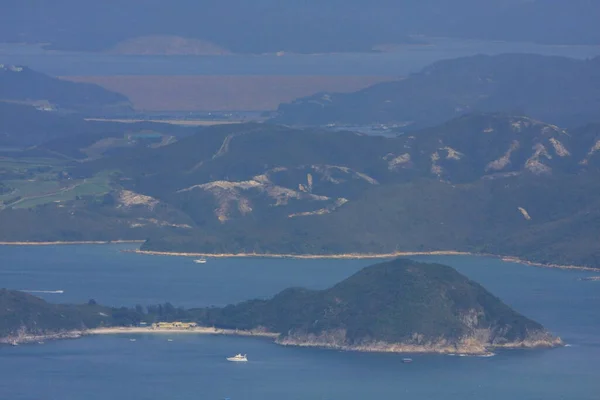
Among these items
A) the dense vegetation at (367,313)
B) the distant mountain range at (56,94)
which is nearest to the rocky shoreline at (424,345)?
the dense vegetation at (367,313)

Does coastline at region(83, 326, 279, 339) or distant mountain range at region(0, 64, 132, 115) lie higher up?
distant mountain range at region(0, 64, 132, 115)

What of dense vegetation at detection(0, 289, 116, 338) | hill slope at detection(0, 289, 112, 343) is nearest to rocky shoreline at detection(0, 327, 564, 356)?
hill slope at detection(0, 289, 112, 343)

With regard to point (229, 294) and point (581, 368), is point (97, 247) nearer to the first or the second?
point (229, 294)

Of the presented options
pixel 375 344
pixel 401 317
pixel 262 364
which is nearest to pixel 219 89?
pixel 401 317

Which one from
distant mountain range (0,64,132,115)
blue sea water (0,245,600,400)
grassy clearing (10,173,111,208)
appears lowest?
blue sea water (0,245,600,400)

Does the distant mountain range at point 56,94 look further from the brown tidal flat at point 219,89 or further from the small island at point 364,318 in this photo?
the small island at point 364,318

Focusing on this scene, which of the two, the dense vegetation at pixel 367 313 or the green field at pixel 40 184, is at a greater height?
the green field at pixel 40 184

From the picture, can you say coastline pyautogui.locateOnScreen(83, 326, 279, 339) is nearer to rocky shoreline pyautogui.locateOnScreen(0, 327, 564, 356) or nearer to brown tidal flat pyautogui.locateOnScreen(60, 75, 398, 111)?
rocky shoreline pyautogui.locateOnScreen(0, 327, 564, 356)
